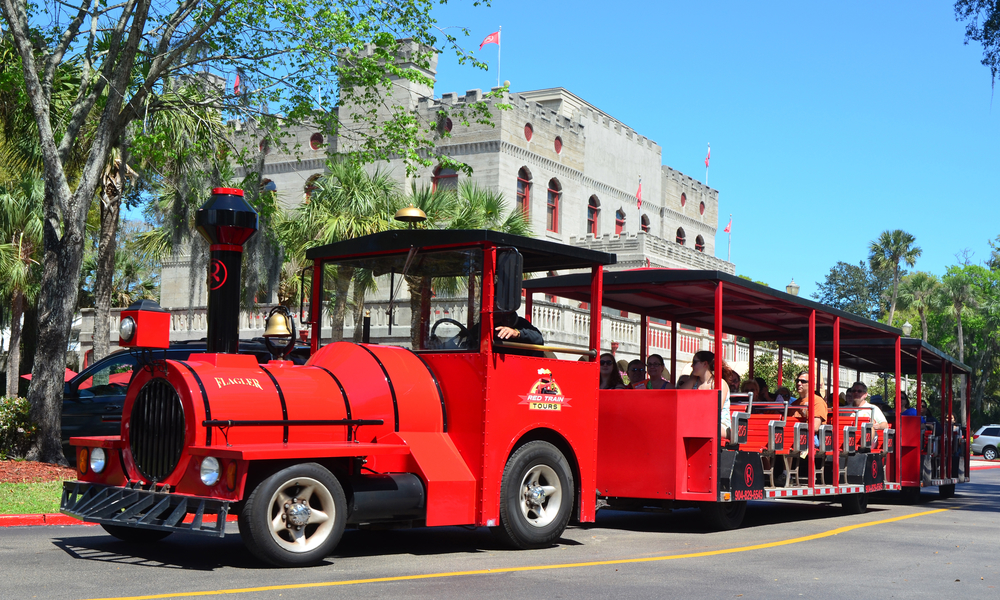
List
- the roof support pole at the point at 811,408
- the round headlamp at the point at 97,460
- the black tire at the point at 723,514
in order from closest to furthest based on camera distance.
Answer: the round headlamp at the point at 97,460 < the black tire at the point at 723,514 < the roof support pole at the point at 811,408

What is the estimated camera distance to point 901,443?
52.9ft

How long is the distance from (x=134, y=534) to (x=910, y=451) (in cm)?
1221

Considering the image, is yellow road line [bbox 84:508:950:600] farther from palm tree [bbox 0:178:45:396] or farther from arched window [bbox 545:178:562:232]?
arched window [bbox 545:178:562:232]

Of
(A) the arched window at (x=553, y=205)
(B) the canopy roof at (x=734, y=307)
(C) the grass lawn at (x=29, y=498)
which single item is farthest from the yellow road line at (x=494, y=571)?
(A) the arched window at (x=553, y=205)

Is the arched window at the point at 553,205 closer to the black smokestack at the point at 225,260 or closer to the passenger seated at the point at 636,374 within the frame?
the passenger seated at the point at 636,374

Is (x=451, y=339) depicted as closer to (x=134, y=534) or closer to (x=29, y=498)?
(x=134, y=534)

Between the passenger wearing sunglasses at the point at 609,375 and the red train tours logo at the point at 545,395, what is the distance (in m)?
2.52

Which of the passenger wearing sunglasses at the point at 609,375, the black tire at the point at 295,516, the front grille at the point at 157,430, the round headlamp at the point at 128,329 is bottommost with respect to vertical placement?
the black tire at the point at 295,516

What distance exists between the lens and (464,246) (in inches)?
352

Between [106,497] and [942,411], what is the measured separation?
15020 millimetres

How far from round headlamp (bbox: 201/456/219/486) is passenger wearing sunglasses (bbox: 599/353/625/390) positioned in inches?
223

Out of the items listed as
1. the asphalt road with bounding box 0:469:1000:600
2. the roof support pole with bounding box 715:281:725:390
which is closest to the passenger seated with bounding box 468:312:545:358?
the asphalt road with bounding box 0:469:1000:600

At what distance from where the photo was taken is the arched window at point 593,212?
1686 inches

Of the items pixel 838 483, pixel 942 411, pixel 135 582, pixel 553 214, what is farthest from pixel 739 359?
pixel 135 582
